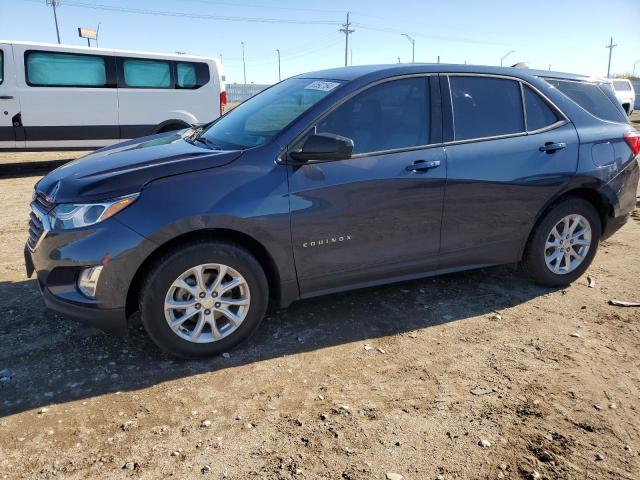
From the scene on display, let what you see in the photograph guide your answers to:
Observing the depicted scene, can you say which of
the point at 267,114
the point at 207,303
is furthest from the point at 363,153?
the point at 207,303

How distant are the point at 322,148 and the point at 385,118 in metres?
0.66

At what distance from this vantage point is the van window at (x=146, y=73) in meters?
9.94

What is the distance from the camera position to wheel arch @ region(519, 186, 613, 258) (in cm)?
420

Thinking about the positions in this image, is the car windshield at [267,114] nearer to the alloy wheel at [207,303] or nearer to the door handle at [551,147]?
the alloy wheel at [207,303]

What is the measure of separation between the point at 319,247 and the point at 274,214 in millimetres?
395

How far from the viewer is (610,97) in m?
4.59

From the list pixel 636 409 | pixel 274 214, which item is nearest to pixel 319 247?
pixel 274 214

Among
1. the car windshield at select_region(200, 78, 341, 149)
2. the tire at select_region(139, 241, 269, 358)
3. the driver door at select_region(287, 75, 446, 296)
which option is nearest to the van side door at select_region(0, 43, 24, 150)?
the car windshield at select_region(200, 78, 341, 149)

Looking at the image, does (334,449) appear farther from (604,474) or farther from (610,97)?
(610,97)

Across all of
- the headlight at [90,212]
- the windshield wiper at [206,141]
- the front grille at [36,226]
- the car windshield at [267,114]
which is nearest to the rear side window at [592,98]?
the car windshield at [267,114]

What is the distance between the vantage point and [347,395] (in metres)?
2.92

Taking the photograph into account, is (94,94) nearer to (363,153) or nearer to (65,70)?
(65,70)

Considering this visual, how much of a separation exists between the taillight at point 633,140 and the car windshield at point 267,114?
265 cm

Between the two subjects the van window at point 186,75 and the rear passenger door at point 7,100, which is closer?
the rear passenger door at point 7,100
